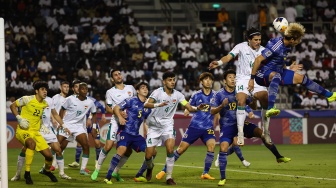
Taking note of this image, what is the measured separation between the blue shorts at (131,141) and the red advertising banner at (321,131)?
16310 millimetres

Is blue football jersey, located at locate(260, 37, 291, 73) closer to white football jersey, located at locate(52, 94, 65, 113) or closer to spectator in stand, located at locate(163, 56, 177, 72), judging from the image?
white football jersey, located at locate(52, 94, 65, 113)

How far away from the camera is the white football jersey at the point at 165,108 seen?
17375 millimetres

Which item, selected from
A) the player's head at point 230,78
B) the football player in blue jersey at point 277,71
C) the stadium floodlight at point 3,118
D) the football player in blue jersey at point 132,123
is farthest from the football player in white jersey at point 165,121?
the stadium floodlight at point 3,118

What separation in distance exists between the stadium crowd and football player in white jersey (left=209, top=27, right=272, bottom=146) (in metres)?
14.2

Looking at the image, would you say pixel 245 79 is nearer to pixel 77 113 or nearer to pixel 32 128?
pixel 32 128

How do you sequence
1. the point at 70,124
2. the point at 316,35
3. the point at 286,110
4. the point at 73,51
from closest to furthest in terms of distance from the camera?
the point at 70,124 → the point at 286,110 → the point at 73,51 → the point at 316,35

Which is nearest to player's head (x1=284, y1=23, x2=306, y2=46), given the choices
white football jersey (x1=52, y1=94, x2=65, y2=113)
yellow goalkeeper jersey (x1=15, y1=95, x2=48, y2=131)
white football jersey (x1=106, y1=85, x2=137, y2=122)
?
white football jersey (x1=106, y1=85, x2=137, y2=122)

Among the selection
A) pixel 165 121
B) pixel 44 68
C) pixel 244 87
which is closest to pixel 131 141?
pixel 165 121

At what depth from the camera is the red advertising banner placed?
1294 inches

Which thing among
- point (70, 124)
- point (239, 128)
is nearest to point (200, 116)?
point (239, 128)

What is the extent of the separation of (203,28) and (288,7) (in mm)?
4306

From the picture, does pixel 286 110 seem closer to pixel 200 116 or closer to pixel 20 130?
pixel 200 116

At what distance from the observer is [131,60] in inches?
1394

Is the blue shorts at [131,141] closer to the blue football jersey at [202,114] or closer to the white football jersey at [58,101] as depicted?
the blue football jersey at [202,114]
